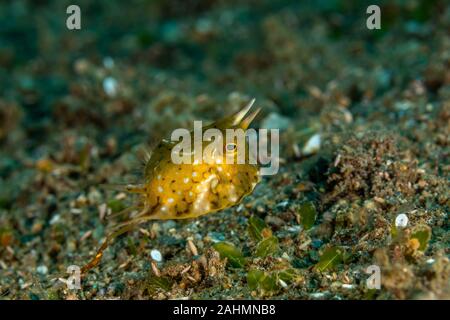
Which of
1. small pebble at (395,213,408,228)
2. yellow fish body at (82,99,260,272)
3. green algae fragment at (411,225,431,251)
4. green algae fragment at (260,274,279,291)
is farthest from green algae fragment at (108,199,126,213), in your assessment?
green algae fragment at (411,225,431,251)

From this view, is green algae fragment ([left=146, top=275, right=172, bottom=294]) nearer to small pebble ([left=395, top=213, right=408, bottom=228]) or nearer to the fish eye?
the fish eye


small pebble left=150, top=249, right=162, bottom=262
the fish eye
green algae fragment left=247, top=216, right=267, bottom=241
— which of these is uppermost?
the fish eye

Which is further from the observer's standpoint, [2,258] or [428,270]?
[2,258]

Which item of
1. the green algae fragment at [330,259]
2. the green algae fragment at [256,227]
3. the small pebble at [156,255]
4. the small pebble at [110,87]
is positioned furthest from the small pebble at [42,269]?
the small pebble at [110,87]

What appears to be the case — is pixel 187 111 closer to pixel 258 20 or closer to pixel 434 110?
pixel 434 110

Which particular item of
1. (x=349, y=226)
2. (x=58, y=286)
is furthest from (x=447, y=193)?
(x=58, y=286)

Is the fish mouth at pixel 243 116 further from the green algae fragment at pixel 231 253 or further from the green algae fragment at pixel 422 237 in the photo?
the green algae fragment at pixel 422 237
